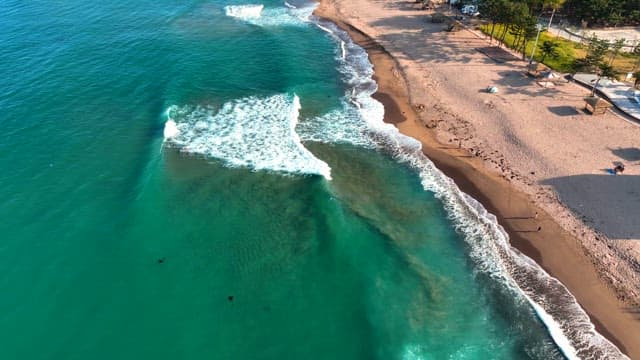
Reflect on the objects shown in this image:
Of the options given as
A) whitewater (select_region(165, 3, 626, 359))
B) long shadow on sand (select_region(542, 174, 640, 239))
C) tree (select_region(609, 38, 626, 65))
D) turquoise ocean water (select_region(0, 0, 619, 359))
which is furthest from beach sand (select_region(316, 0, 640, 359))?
tree (select_region(609, 38, 626, 65))

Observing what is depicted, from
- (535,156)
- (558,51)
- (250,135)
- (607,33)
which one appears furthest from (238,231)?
(607,33)

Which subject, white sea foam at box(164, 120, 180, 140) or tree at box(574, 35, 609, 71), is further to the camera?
tree at box(574, 35, 609, 71)

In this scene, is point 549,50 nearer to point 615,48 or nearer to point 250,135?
point 615,48

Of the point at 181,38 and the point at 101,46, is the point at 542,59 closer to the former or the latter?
the point at 181,38

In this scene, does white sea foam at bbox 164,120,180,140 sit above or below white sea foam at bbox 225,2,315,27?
below

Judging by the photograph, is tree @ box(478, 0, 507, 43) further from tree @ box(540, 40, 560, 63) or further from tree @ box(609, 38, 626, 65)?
tree @ box(609, 38, 626, 65)

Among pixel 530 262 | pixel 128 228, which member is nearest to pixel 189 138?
pixel 128 228
